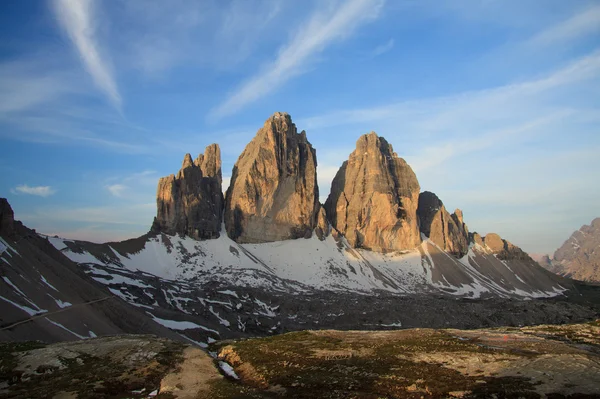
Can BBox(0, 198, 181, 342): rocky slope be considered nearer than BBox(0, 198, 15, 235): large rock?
Yes

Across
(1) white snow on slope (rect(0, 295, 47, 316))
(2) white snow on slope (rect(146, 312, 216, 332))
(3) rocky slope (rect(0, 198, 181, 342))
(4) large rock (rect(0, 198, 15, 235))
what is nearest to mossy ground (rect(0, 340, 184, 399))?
(3) rocky slope (rect(0, 198, 181, 342))

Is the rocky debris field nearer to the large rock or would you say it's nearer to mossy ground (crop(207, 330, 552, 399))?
mossy ground (crop(207, 330, 552, 399))

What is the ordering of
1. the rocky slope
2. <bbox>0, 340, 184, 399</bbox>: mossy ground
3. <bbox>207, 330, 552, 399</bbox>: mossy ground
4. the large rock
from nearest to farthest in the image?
<bbox>207, 330, 552, 399</bbox>: mossy ground → <bbox>0, 340, 184, 399</bbox>: mossy ground → the rocky slope → the large rock

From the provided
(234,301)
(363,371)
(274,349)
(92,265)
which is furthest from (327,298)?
(363,371)

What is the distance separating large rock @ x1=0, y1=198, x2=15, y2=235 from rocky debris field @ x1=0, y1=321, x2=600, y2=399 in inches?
1685

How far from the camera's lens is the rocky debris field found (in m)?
31.0

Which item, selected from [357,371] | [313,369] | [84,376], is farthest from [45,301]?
[357,371]

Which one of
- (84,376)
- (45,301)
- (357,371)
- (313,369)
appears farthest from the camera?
(45,301)

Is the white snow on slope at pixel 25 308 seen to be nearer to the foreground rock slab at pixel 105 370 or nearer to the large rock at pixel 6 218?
the foreground rock slab at pixel 105 370

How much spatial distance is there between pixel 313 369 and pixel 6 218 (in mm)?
73453

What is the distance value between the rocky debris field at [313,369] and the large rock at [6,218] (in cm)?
4279

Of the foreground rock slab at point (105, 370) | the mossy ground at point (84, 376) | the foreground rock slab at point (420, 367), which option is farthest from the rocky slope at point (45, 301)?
the foreground rock slab at point (420, 367)

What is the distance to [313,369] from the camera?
39.6m

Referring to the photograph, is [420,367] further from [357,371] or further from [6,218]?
[6,218]
